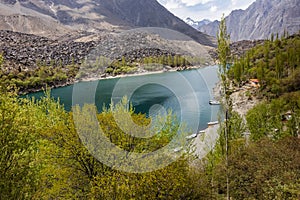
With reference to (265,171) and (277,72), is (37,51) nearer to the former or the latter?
(277,72)

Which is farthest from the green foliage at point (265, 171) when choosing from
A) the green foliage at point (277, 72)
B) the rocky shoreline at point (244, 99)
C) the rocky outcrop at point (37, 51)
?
the rocky outcrop at point (37, 51)

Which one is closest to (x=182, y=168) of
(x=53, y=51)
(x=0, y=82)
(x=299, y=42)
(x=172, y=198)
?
(x=172, y=198)

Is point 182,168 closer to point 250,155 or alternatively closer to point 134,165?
point 134,165

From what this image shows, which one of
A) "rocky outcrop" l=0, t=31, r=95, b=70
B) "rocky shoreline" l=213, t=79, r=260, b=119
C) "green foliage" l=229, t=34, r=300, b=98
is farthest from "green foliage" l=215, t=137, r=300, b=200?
"rocky outcrop" l=0, t=31, r=95, b=70

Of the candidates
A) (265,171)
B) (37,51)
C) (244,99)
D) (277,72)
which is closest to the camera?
(265,171)

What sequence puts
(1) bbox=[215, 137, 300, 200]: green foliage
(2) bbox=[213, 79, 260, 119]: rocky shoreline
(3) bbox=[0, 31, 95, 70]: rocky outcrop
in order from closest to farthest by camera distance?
(1) bbox=[215, 137, 300, 200]: green foliage
(2) bbox=[213, 79, 260, 119]: rocky shoreline
(3) bbox=[0, 31, 95, 70]: rocky outcrop

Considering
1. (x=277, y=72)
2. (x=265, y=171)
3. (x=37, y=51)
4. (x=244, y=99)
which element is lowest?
(x=244, y=99)

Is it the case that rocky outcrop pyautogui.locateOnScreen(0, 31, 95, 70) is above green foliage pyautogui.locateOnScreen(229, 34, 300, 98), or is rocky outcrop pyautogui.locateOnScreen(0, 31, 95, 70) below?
above

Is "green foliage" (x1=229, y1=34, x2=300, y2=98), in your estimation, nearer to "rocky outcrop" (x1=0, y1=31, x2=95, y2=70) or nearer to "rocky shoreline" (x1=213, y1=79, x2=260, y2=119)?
"rocky shoreline" (x1=213, y1=79, x2=260, y2=119)

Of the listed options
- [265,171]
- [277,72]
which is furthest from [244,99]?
[265,171]

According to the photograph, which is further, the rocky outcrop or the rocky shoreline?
the rocky outcrop

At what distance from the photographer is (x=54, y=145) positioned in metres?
12.5

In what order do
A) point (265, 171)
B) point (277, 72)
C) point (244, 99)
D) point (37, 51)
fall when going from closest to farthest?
point (265, 171) < point (244, 99) < point (277, 72) < point (37, 51)

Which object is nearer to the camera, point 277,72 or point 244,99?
point 244,99
